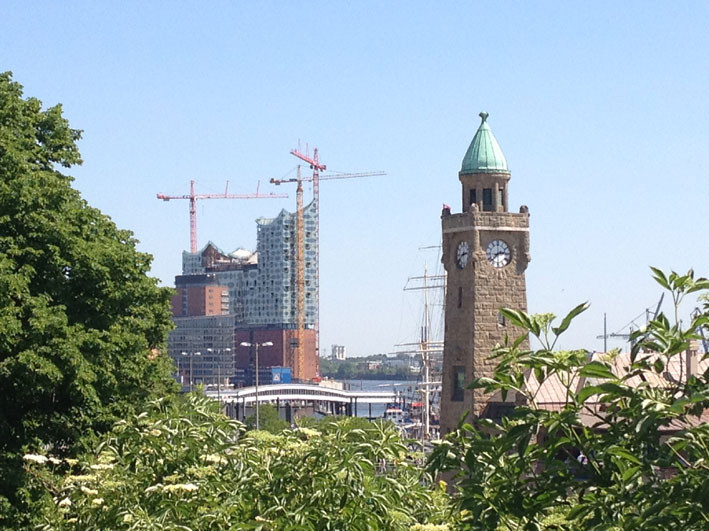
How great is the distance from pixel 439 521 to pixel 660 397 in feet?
25.5

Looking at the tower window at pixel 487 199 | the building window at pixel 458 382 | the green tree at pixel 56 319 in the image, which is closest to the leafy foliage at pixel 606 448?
the green tree at pixel 56 319

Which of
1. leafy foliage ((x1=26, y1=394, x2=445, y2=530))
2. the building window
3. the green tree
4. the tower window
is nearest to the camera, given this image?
leafy foliage ((x1=26, y1=394, x2=445, y2=530))

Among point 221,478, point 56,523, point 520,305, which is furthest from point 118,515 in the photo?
point 520,305

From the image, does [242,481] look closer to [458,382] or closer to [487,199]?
[458,382]

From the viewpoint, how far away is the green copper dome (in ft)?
230

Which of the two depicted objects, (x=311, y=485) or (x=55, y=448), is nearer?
(x=311, y=485)

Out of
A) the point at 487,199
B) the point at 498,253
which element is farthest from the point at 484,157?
the point at 498,253

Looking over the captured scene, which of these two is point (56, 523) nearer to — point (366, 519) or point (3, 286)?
point (366, 519)

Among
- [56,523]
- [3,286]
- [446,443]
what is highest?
[3,286]

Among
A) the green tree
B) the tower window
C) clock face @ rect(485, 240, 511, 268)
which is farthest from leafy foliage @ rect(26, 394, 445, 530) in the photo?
the tower window

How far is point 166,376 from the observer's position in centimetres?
3834

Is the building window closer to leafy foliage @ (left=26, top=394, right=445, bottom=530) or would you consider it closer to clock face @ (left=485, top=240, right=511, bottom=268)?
clock face @ (left=485, top=240, right=511, bottom=268)

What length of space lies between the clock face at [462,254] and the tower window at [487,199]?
2.17 meters

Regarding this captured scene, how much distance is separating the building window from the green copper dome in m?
9.78
